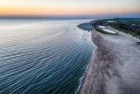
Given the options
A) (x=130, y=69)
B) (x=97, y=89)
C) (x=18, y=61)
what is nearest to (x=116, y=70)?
(x=130, y=69)

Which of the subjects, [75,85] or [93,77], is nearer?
[75,85]

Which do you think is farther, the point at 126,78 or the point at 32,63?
the point at 32,63

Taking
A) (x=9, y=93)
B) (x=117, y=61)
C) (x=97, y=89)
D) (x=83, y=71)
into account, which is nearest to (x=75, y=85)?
(x=97, y=89)

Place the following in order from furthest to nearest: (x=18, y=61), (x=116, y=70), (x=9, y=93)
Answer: (x=18, y=61), (x=116, y=70), (x=9, y=93)

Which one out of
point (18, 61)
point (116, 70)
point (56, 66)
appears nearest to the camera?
point (116, 70)

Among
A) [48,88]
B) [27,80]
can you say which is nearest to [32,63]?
[27,80]

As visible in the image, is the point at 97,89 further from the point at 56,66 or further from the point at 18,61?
the point at 18,61

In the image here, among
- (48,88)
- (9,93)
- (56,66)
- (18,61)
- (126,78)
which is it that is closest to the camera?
(9,93)

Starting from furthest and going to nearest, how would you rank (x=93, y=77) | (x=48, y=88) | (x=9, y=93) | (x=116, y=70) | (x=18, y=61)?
(x=18, y=61) < (x=116, y=70) < (x=93, y=77) < (x=48, y=88) < (x=9, y=93)

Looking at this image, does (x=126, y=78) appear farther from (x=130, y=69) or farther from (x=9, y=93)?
(x=9, y=93)
